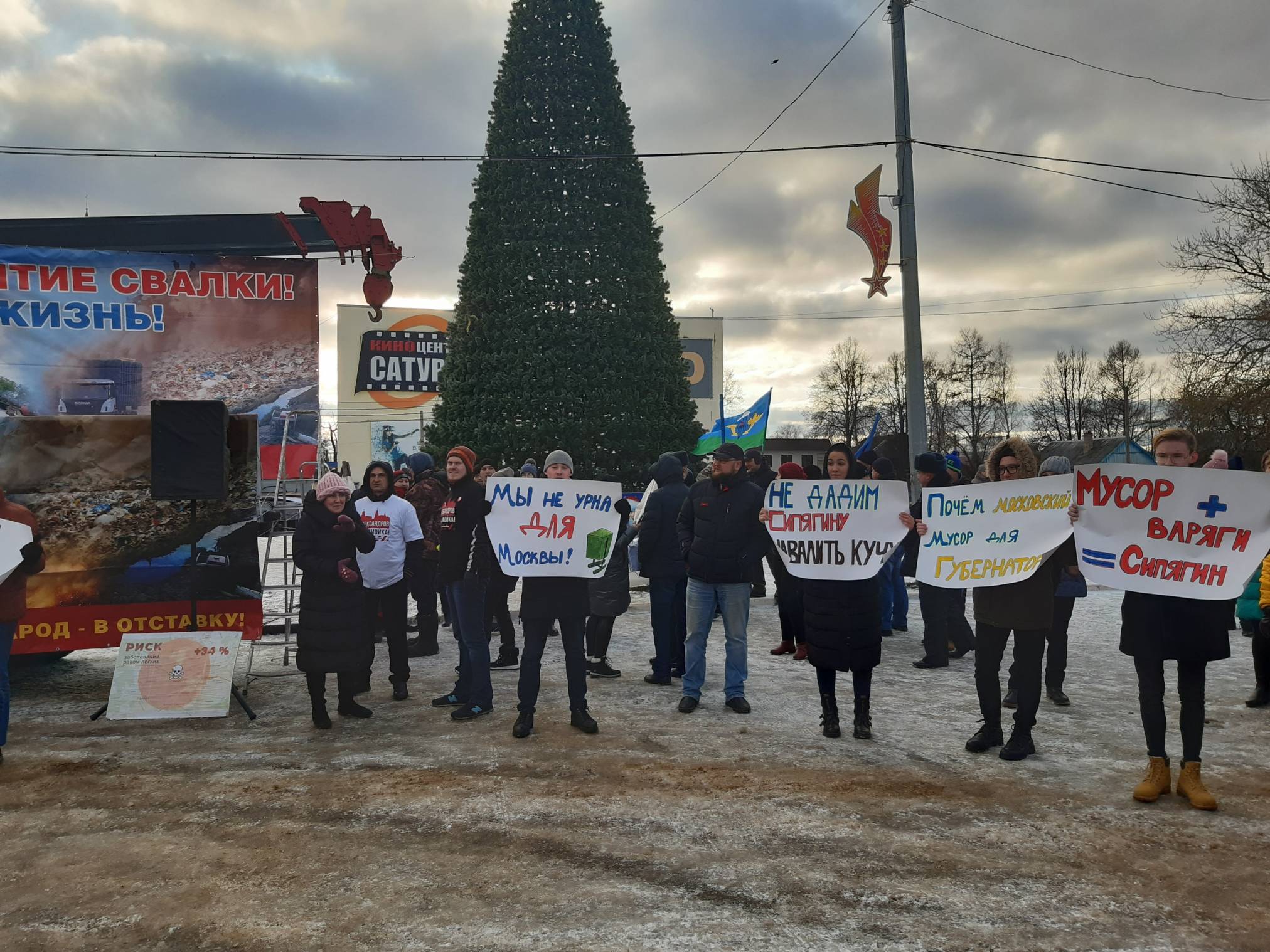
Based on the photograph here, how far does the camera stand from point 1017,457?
19.4ft

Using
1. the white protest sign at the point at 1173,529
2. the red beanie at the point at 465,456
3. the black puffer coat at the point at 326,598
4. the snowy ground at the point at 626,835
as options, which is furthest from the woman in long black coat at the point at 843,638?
the black puffer coat at the point at 326,598

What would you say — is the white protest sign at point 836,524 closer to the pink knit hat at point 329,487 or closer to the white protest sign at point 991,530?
the white protest sign at point 991,530

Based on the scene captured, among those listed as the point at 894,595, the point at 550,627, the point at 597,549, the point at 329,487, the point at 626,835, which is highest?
the point at 329,487

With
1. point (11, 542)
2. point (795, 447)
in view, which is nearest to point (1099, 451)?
point (11, 542)

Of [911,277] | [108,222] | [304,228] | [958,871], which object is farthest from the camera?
[911,277]

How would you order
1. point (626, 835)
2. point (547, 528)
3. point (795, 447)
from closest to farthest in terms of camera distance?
point (626, 835) < point (547, 528) < point (795, 447)

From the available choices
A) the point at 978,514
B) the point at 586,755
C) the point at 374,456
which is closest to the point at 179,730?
the point at 586,755

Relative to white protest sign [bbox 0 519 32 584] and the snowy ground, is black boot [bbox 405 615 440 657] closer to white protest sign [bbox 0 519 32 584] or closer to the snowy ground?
the snowy ground

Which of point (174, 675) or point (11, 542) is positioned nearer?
point (11, 542)

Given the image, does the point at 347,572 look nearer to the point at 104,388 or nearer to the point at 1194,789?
the point at 104,388

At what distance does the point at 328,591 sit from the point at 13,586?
78.7 inches

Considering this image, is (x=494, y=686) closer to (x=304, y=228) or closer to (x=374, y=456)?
(x=304, y=228)

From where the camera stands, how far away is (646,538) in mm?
7590

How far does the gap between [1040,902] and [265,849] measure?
358 cm
